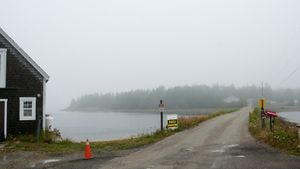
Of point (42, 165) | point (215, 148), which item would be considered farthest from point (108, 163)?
point (215, 148)

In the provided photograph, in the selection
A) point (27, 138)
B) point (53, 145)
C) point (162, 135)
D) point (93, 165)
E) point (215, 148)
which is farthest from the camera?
point (162, 135)

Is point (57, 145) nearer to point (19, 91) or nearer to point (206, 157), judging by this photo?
point (19, 91)

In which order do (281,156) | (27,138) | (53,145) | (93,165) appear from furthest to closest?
→ (27,138) < (53,145) < (281,156) < (93,165)

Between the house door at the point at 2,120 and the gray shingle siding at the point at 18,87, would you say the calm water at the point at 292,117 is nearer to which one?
the gray shingle siding at the point at 18,87

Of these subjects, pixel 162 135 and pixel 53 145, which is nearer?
pixel 53 145

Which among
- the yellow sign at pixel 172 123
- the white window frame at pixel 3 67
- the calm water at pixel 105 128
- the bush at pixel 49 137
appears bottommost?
the calm water at pixel 105 128

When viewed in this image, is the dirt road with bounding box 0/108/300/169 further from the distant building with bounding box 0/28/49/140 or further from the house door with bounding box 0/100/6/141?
the distant building with bounding box 0/28/49/140

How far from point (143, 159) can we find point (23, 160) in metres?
4.68

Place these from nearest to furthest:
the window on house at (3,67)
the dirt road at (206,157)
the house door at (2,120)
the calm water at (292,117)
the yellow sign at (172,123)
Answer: the dirt road at (206,157) → the house door at (2,120) → the window on house at (3,67) → the yellow sign at (172,123) → the calm water at (292,117)

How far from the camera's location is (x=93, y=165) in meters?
14.5

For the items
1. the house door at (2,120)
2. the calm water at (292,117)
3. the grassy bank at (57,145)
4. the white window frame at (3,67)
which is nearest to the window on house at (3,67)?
the white window frame at (3,67)

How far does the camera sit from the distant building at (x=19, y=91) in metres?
23.2

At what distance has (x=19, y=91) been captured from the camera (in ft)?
77.3

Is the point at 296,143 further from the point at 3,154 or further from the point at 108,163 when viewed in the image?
the point at 3,154
